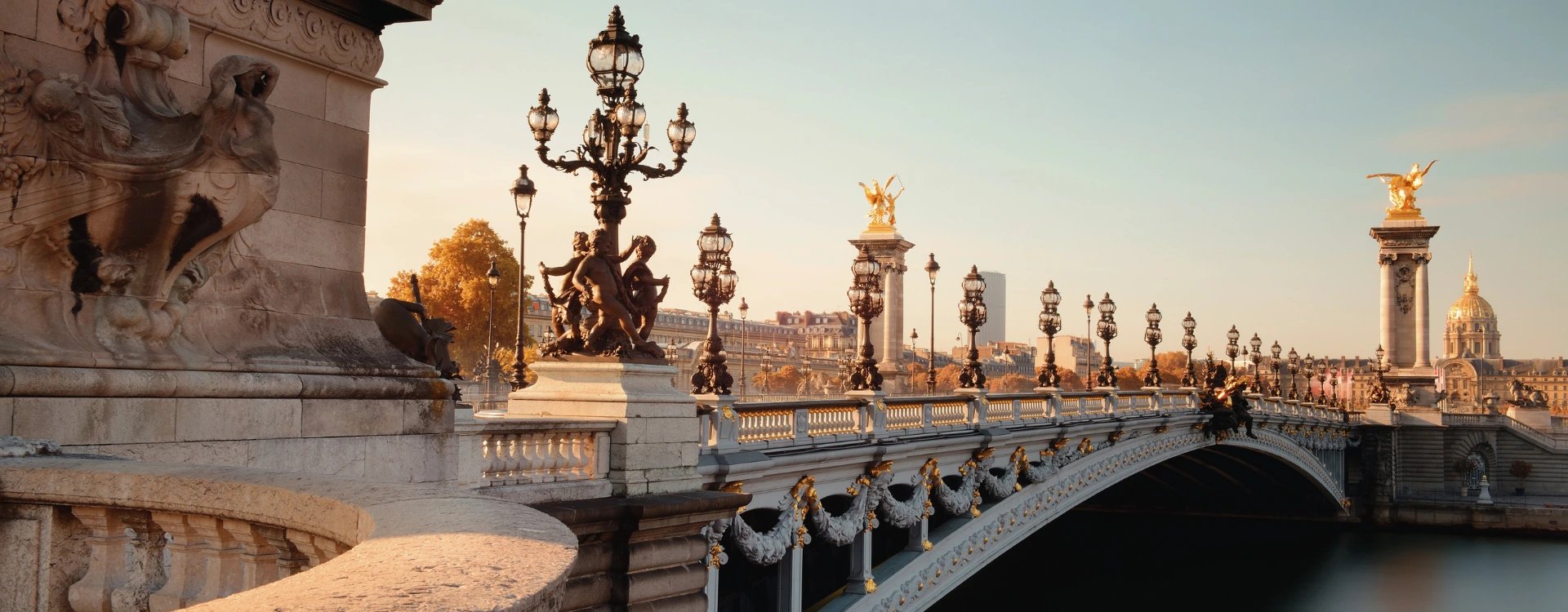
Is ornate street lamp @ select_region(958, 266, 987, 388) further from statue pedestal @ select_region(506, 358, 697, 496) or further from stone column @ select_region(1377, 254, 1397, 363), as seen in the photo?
stone column @ select_region(1377, 254, 1397, 363)

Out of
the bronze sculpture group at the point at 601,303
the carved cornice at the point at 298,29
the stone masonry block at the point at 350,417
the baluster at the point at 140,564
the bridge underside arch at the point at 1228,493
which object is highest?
the carved cornice at the point at 298,29

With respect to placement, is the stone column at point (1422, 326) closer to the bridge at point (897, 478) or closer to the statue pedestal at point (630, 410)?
the bridge at point (897, 478)

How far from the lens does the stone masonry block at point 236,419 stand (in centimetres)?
838

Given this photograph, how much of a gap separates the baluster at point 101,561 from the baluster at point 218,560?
46 cm

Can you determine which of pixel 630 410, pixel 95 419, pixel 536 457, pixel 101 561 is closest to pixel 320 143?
pixel 95 419

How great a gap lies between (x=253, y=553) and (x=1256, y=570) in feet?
159

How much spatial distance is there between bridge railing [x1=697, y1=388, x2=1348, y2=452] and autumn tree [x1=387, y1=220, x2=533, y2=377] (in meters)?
27.7

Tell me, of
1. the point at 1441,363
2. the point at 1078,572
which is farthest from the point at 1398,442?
the point at 1441,363

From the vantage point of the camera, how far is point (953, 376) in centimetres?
10362

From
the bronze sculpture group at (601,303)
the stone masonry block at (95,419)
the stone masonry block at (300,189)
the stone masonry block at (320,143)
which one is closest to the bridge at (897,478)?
the bronze sculpture group at (601,303)

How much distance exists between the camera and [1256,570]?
1943 inches

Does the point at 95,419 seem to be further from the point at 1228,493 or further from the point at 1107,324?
the point at 1228,493

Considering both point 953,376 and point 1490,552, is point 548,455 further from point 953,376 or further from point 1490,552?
point 953,376

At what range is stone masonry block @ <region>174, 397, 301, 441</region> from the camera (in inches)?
330
